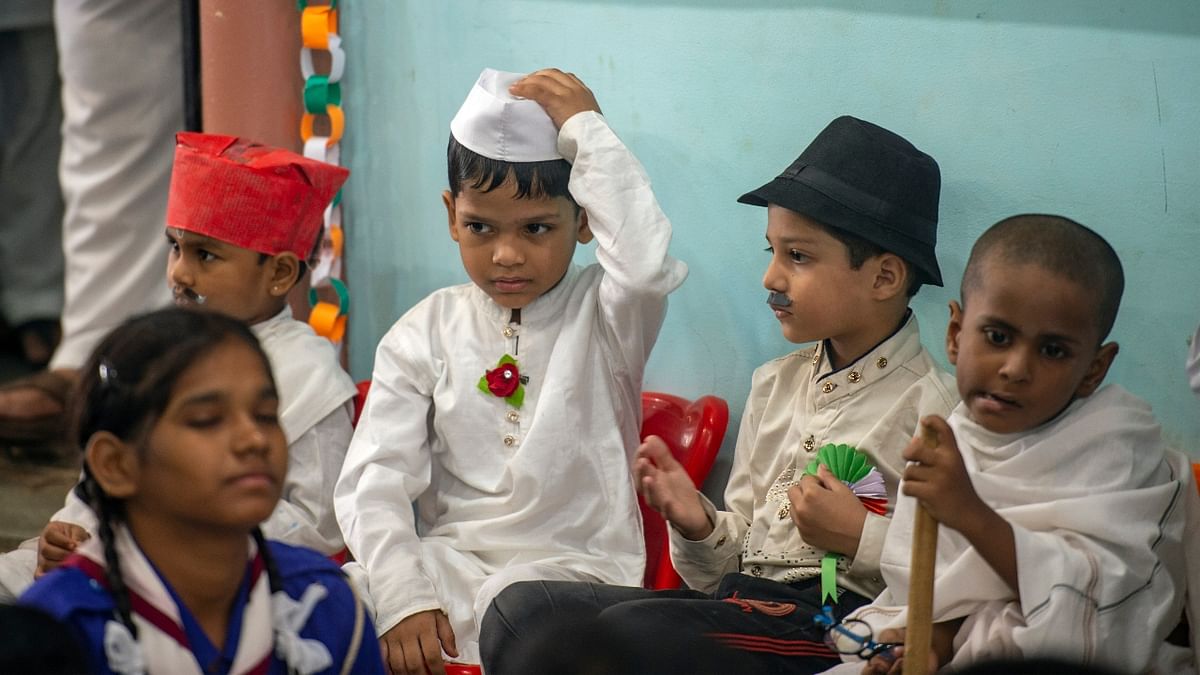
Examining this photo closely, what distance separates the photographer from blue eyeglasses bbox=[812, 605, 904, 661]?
219cm

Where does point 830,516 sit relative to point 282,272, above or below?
below

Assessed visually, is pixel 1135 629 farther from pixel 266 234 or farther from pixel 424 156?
pixel 424 156

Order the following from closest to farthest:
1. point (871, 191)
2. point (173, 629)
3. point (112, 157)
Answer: point (173, 629)
point (871, 191)
point (112, 157)

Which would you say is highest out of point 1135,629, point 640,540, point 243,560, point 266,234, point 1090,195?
point 1090,195

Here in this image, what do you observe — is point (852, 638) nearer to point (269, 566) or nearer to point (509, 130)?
point (269, 566)

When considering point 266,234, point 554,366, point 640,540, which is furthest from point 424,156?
point 640,540

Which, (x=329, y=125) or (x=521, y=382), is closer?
(x=521, y=382)

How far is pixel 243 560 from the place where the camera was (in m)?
1.90

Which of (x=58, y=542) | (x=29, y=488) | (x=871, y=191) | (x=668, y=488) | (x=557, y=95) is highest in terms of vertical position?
(x=557, y=95)

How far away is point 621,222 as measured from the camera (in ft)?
8.86

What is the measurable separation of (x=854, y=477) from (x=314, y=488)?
115cm

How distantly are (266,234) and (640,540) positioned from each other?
105cm

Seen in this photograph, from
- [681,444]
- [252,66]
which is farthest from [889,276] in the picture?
[252,66]

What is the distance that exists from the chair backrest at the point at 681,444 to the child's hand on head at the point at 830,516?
0.54 metres
